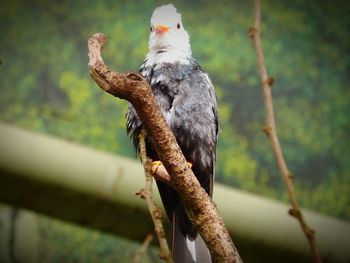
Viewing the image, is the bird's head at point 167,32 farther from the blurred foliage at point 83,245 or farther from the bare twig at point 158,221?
the blurred foliage at point 83,245

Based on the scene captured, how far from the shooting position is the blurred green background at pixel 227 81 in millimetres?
2342

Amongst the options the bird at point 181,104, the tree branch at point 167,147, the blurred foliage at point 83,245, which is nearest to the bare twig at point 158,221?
the tree branch at point 167,147

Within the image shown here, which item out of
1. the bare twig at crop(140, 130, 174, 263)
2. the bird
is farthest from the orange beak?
the bare twig at crop(140, 130, 174, 263)

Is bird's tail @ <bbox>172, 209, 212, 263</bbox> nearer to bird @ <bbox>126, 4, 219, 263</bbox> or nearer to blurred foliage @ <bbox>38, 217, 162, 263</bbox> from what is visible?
bird @ <bbox>126, 4, 219, 263</bbox>

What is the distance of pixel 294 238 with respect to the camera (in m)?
2.06

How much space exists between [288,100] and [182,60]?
112 cm

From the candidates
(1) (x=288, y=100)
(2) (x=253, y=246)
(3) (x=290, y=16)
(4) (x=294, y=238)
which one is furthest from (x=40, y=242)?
(3) (x=290, y=16)

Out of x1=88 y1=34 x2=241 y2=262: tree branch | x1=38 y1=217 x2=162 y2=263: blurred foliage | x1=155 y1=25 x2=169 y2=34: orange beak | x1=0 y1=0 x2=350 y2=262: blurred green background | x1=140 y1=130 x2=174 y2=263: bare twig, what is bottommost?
x1=140 y1=130 x2=174 y2=263: bare twig

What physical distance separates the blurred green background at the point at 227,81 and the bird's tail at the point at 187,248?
30.6 inches

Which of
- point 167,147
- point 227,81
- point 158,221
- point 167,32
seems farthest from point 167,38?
point 227,81

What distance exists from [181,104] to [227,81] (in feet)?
3.41

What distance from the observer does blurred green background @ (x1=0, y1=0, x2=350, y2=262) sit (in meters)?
2.34

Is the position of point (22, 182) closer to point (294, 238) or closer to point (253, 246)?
point (253, 246)

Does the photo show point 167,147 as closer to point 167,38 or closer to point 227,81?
point 167,38
